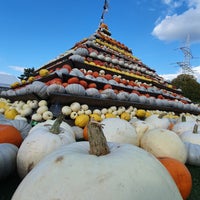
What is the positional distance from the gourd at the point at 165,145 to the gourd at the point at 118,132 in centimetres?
21

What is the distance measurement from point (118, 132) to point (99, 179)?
1.60 metres

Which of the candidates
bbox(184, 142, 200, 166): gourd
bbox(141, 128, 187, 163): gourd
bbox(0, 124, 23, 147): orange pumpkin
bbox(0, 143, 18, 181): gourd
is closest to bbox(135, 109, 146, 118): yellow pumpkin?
bbox(184, 142, 200, 166): gourd

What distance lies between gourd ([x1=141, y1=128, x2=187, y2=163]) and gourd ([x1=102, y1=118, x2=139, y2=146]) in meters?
0.21

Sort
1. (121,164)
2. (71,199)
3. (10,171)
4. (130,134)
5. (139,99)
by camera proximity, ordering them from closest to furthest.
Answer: (71,199)
(121,164)
(10,171)
(130,134)
(139,99)

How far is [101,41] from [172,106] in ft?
19.6

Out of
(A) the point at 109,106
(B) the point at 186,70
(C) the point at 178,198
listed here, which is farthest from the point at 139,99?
(B) the point at 186,70

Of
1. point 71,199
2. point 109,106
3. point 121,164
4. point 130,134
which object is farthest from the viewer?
point 109,106

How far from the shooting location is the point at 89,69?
712cm

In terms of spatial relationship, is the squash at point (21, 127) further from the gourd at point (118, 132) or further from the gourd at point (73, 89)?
the gourd at point (73, 89)

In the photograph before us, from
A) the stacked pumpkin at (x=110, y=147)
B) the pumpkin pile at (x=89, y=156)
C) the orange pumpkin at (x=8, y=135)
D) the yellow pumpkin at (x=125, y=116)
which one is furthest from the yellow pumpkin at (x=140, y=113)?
→ the orange pumpkin at (x=8, y=135)

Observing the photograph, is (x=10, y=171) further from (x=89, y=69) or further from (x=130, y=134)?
(x=89, y=69)

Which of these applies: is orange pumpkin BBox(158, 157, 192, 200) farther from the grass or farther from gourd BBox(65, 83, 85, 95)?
gourd BBox(65, 83, 85, 95)

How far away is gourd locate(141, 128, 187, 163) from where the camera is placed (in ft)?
7.20

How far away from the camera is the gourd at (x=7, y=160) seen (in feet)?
5.54
